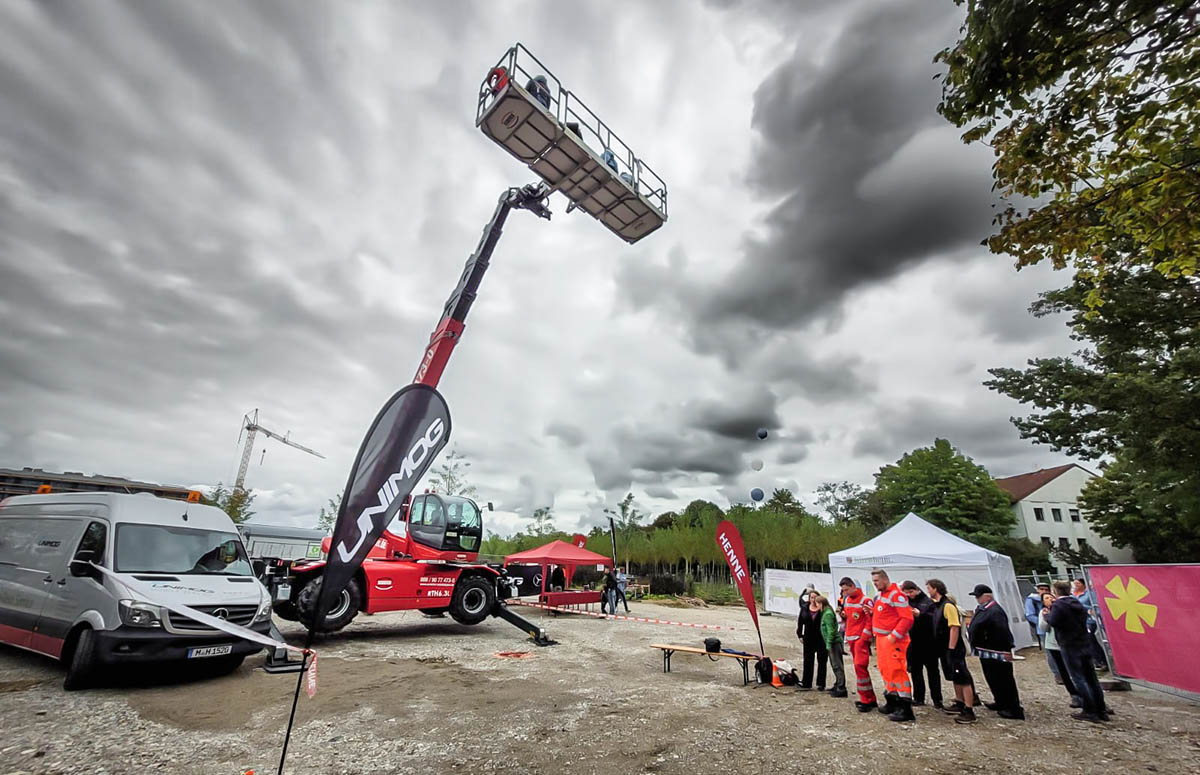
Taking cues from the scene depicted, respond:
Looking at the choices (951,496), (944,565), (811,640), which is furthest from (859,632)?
(951,496)

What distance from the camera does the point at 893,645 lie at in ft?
17.8

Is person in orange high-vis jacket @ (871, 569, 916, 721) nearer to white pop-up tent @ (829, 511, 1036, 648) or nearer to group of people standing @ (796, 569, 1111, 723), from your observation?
group of people standing @ (796, 569, 1111, 723)

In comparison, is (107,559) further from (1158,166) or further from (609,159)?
(1158,166)

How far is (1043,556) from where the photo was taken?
1203 inches

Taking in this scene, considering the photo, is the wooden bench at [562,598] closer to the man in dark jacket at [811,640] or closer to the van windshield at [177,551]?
the man in dark jacket at [811,640]

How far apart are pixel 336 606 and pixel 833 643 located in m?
7.82

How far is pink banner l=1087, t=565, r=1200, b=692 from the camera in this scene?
6312 millimetres

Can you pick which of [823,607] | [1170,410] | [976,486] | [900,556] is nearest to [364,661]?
[823,607]

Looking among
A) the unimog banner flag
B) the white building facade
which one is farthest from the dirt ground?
the white building facade

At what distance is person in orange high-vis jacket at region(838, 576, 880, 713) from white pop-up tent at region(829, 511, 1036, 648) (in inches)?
262

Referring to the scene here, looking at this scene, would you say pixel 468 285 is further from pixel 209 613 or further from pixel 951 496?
pixel 951 496

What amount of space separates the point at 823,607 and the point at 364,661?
22.0ft

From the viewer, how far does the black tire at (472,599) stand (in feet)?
33.3

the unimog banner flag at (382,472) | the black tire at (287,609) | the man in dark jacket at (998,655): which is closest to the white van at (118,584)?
the black tire at (287,609)
